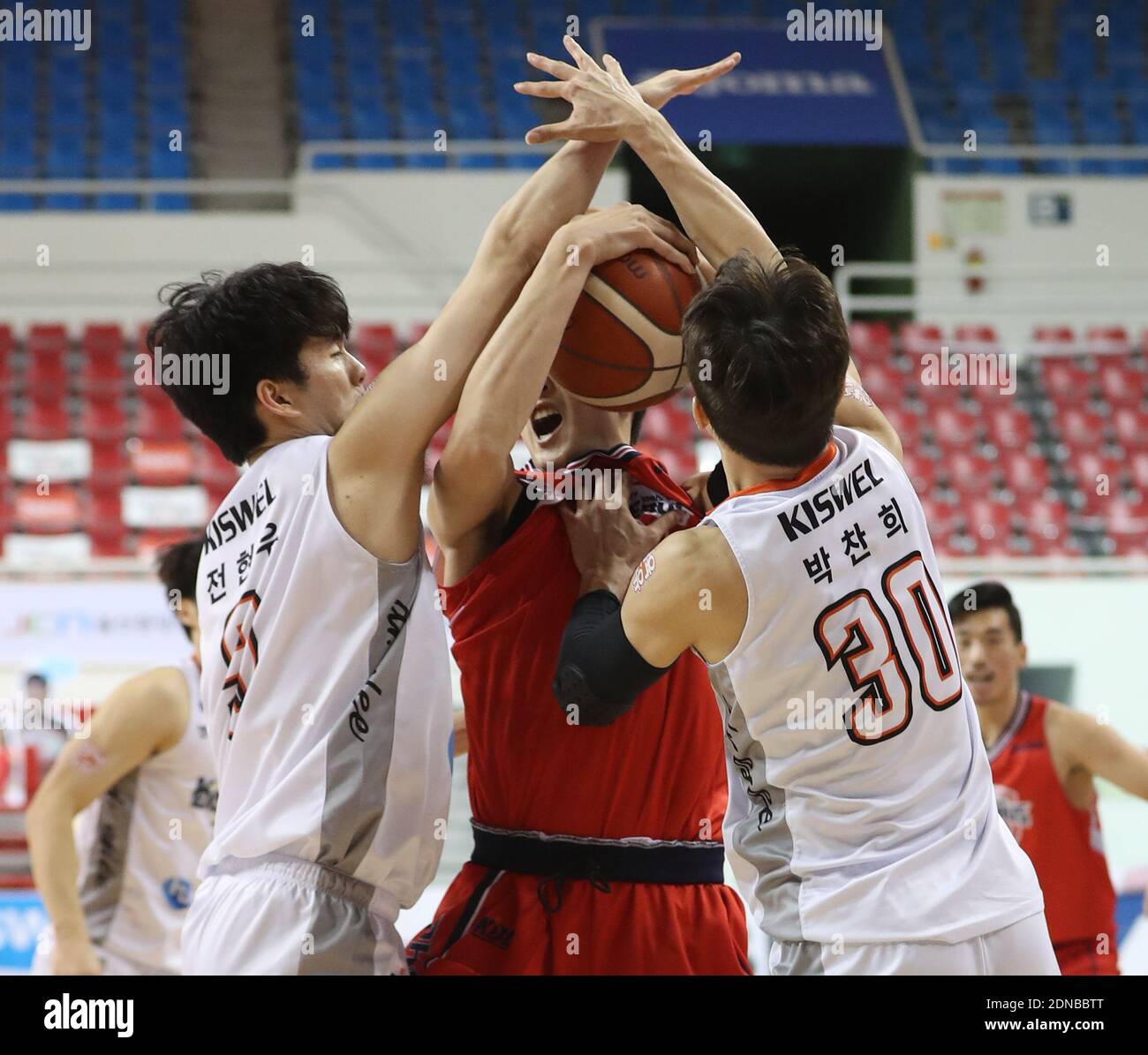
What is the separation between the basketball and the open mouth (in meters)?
0.22

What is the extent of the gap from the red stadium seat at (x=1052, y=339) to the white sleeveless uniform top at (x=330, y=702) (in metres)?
10.1

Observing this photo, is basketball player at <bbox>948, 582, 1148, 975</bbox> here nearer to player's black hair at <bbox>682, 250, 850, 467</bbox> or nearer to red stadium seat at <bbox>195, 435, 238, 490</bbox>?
player's black hair at <bbox>682, 250, 850, 467</bbox>

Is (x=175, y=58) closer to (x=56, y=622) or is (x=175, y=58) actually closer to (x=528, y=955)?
(x=56, y=622)

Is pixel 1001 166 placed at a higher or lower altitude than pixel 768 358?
higher

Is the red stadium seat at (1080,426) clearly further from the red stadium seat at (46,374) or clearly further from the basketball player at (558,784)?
the basketball player at (558,784)

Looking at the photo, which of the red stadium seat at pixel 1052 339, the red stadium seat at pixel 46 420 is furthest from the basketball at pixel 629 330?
the red stadium seat at pixel 1052 339

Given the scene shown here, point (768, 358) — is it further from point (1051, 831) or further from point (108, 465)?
point (108, 465)

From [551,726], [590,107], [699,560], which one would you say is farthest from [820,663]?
[590,107]

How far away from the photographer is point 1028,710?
4574 mm

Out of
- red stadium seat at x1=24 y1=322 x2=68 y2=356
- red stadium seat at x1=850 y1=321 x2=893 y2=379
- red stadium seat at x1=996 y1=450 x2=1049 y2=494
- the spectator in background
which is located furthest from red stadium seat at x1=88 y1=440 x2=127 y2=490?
red stadium seat at x1=996 y1=450 x2=1049 y2=494

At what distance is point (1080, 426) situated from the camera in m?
11.4

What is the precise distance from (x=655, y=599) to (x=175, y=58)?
42.4 ft

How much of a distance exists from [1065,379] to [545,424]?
993cm

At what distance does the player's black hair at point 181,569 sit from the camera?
4449 millimetres
